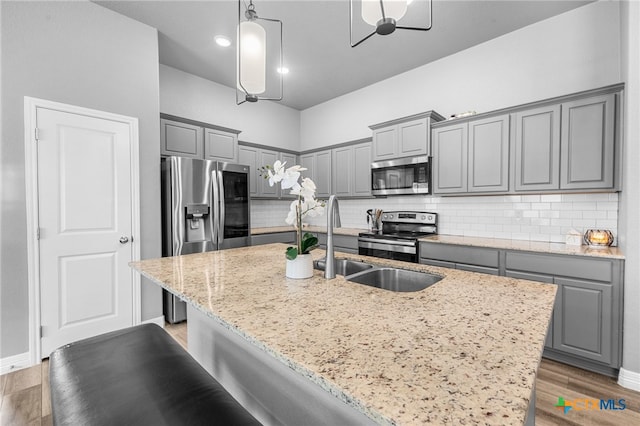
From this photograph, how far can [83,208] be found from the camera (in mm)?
2570

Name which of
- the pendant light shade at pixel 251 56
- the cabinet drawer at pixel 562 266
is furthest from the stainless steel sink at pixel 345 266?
the cabinet drawer at pixel 562 266

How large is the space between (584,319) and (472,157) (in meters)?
1.69

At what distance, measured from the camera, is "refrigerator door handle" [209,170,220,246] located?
3.33 m

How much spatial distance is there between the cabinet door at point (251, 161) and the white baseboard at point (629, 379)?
4.16 meters

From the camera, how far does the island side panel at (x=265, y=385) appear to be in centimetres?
90

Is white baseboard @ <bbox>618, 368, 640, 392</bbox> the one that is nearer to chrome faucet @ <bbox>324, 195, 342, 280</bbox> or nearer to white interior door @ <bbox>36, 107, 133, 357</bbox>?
chrome faucet @ <bbox>324, 195, 342, 280</bbox>

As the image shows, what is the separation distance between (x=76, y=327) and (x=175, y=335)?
81cm

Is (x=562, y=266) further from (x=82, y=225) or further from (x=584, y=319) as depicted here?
(x=82, y=225)

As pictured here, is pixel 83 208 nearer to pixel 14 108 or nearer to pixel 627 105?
pixel 14 108

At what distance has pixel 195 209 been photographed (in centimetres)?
318

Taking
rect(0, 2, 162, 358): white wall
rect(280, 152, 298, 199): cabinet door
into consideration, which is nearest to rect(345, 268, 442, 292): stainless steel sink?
rect(0, 2, 162, 358): white wall

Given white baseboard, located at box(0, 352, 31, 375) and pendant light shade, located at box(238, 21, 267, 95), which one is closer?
pendant light shade, located at box(238, 21, 267, 95)

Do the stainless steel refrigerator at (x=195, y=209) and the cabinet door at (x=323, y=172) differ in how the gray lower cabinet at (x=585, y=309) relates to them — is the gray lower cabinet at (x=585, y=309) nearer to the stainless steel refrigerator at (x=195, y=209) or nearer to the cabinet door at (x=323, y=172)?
the cabinet door at (x=323, y=172)

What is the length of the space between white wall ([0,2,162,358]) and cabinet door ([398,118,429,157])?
2.80 metres
